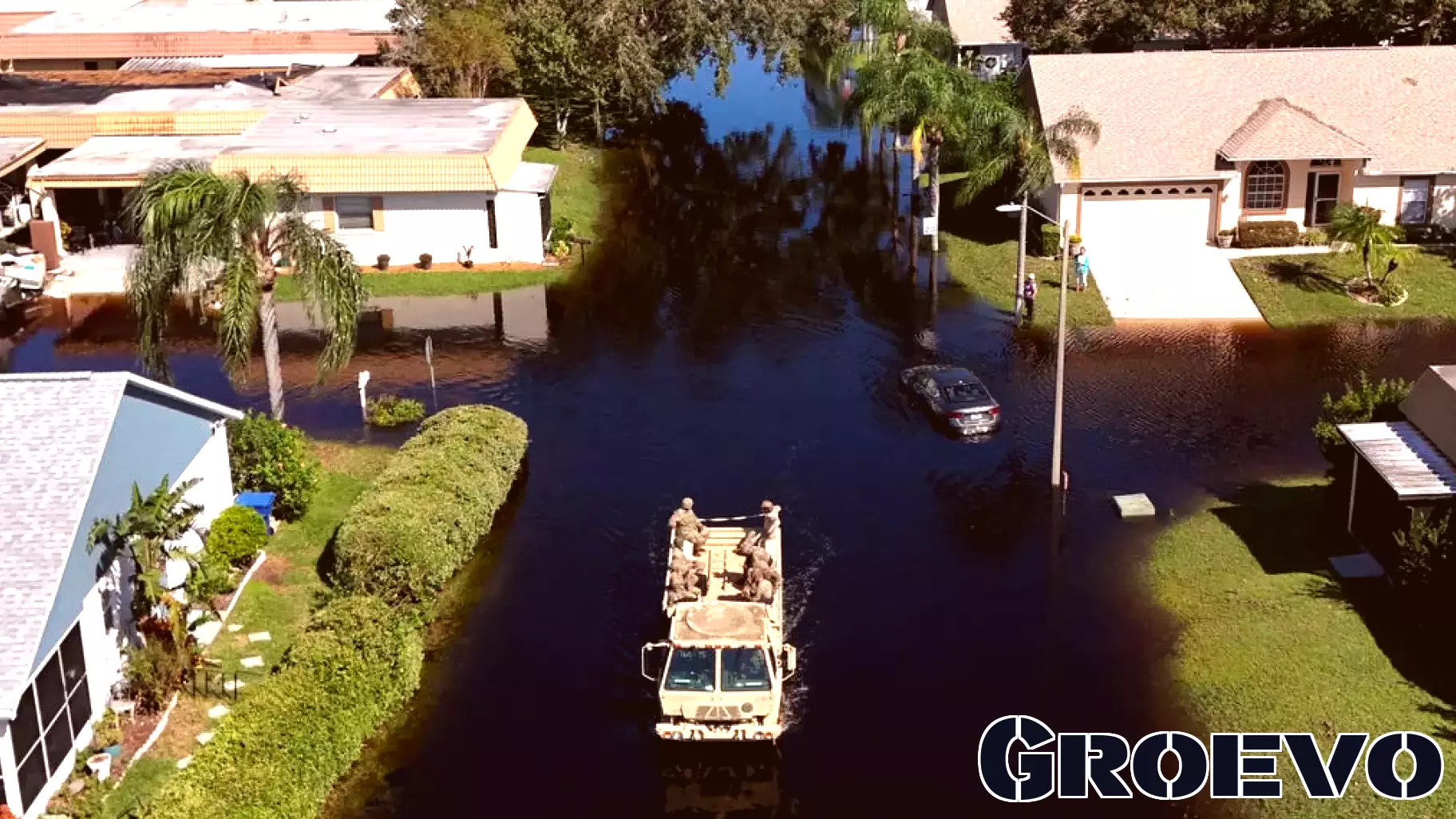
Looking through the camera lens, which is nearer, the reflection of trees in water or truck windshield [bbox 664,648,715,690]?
truck windshield [bbox 664,648,715,690]

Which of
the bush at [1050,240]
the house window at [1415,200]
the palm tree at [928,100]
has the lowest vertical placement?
the bush at [1050,240]

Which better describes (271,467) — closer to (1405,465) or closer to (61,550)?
(61,550)

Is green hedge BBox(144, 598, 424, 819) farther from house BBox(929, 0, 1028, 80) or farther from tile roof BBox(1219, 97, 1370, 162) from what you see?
house BBox(929, 0, 1028, 80)

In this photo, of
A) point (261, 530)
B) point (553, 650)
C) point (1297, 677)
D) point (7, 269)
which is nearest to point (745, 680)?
point (553, 650)

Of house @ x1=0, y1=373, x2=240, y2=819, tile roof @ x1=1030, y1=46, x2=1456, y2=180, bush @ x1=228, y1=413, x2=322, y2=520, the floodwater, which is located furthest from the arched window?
house @ x1=0, y1=373, x2=240, y2=819

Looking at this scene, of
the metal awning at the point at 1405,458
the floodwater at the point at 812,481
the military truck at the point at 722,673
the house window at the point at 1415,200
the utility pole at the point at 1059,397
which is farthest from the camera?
the house window at the point at 1415,200

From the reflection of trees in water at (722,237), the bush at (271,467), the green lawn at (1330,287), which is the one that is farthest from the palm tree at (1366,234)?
the bush at (271,467)

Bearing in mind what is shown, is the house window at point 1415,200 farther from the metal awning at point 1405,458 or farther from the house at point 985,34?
the house at point 985,34
